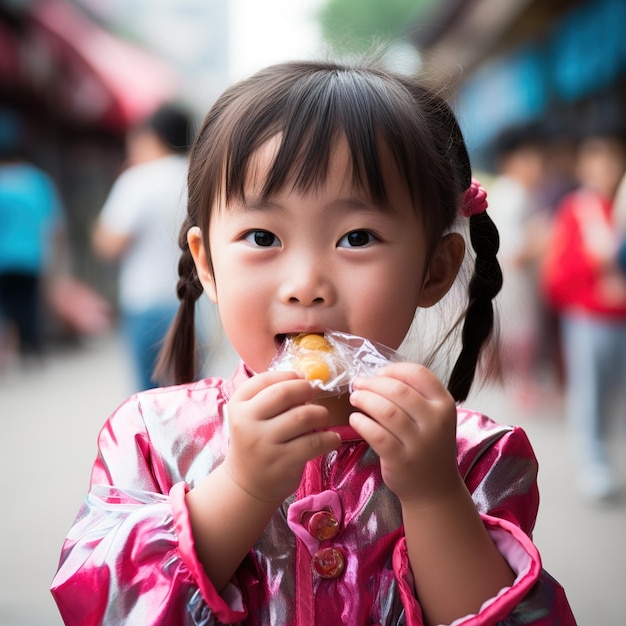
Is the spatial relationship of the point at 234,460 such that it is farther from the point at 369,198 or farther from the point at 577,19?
the point at 577,19

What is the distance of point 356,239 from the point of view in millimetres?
1257

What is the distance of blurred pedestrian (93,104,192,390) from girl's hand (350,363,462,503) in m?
3.16

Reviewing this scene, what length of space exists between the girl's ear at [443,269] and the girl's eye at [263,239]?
1.03 ft

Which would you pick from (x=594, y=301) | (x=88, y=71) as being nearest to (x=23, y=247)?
(x=88, y=71)

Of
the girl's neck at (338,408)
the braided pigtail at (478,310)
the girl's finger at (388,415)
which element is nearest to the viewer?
the girl's finger at (388,415)

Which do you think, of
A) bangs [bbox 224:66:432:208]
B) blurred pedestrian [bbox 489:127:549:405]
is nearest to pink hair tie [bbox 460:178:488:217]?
bangs [bbox 224:66:432:208]

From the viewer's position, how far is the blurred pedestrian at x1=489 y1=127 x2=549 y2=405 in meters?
6.04

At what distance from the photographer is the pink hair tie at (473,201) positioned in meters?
1.53

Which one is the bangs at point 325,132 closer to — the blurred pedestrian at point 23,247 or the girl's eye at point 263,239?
the girl's eye at point 263,239

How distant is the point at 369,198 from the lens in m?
1.25

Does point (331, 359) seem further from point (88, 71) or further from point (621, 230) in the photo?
point (88, 71)

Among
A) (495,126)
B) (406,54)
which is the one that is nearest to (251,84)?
(406,54)

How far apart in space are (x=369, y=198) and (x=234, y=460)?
17.8 inches

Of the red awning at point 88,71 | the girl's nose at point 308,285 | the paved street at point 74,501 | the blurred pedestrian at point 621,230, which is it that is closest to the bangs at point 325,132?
the girl's nose at point 308,285
